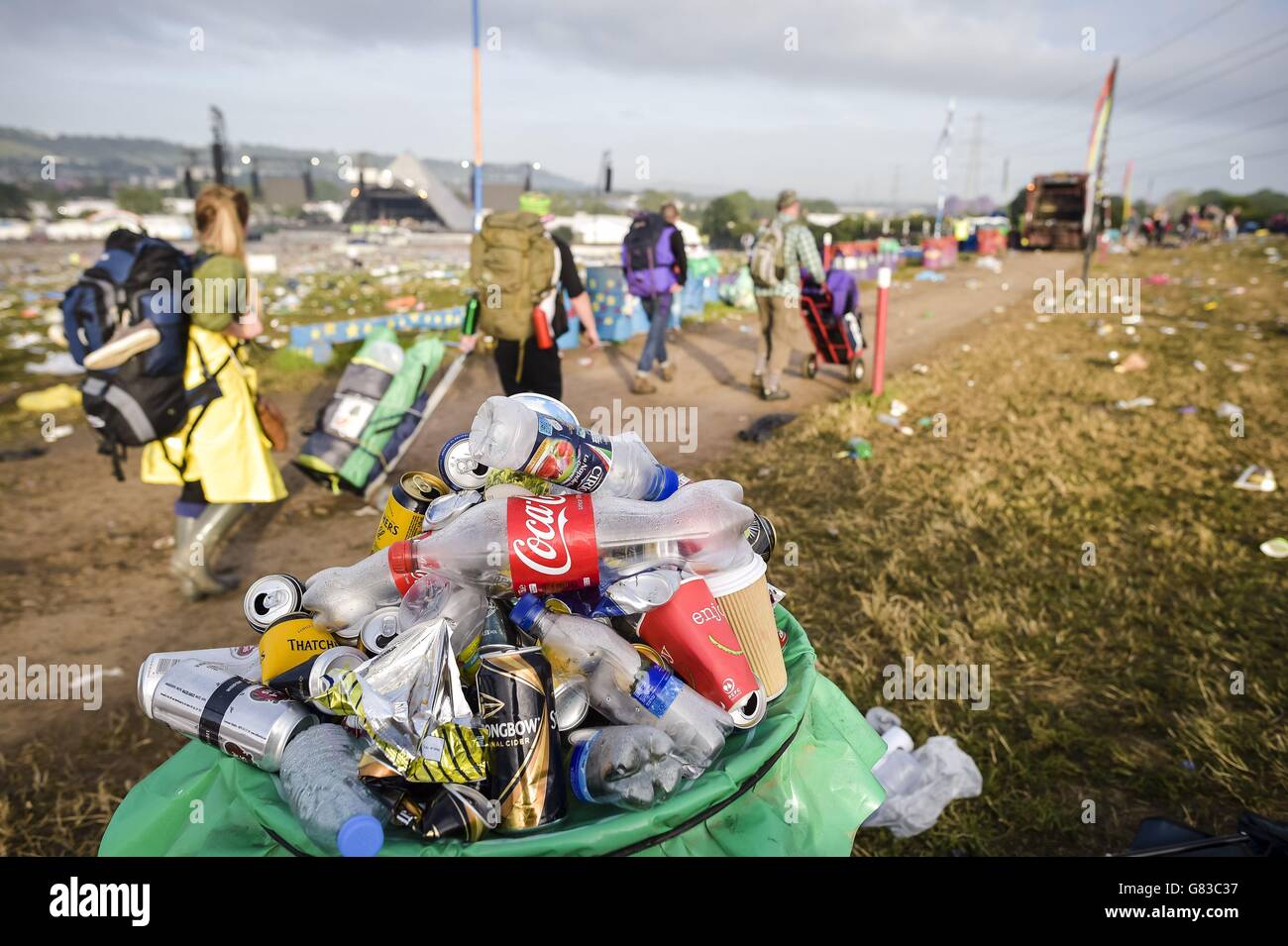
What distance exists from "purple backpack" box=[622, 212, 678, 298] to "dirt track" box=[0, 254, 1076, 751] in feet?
3.67

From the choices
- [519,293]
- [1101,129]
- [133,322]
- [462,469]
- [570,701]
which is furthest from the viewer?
[1101,129]

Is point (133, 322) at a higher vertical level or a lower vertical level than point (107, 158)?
lower

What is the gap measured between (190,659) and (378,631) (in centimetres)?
51

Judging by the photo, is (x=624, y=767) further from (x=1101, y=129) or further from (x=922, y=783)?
(x=1101, y=129)

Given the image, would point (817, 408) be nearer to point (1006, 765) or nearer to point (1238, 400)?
A: point (1238, 400)

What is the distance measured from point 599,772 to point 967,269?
25691 mm

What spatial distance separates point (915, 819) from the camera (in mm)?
2754

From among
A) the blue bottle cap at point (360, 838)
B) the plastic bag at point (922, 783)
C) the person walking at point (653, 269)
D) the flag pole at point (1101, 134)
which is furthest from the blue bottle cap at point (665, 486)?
the flag pole at point (1101, 134)

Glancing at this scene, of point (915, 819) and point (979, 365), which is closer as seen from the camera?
point (915, 819)

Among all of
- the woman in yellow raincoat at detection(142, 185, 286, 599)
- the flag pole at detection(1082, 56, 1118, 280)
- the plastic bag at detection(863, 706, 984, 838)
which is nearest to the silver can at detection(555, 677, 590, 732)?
the plastic bag at detection(863, 706, 984, 838)

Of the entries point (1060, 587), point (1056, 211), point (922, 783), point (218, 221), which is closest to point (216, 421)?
point (218, 221)

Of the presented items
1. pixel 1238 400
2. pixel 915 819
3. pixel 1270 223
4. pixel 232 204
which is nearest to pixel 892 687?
pixel 915 819

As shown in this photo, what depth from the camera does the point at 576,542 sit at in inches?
64.6

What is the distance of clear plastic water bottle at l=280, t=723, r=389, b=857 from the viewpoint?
4.05 ft
